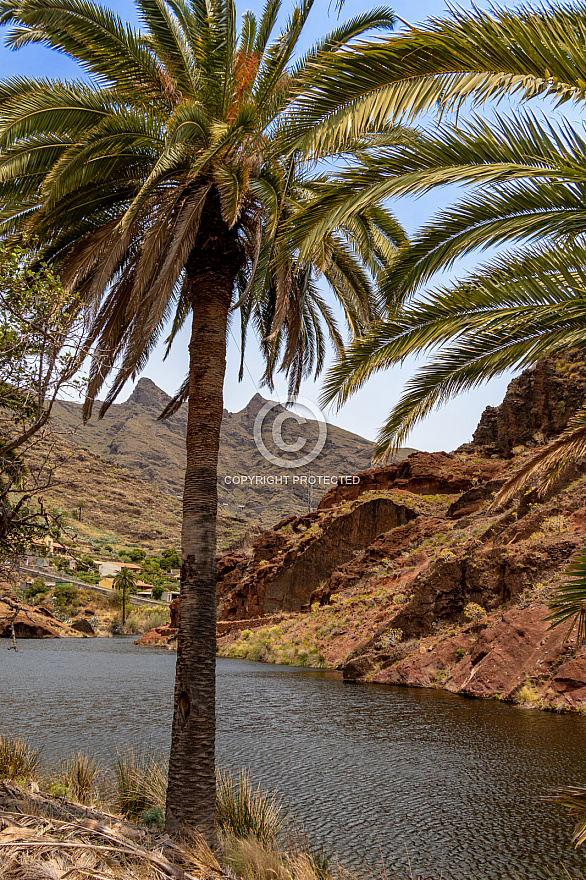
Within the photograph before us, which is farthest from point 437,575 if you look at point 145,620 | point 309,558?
point 145,620

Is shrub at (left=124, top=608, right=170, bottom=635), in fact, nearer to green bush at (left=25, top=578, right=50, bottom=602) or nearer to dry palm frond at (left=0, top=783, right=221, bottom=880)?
green bush at (left=25, top=578, right=50, bottom=602)

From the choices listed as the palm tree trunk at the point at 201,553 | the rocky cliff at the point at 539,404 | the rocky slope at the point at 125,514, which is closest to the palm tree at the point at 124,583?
the rocky slope at the point at 125,514

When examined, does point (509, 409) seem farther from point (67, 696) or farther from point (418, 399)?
point (418, 399)

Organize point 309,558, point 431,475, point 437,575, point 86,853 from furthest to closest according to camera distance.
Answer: point 431,475 → point 309,558 → point 437,575 → point 86,853

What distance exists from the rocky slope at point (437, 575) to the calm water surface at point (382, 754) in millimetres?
2086

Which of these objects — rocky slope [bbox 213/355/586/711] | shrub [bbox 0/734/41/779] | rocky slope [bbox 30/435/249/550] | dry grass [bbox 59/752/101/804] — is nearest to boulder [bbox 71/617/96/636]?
rocky slope [bbox 213/355/586/711]

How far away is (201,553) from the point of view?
7.42m

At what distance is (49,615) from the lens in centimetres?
6719

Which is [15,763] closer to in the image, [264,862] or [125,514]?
[264,862]

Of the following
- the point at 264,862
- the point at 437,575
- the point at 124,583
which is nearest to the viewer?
the point at 264,862

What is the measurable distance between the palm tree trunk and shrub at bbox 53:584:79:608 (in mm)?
76949

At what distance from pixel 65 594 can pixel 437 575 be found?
208ft

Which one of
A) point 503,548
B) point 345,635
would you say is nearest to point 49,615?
point 345,635

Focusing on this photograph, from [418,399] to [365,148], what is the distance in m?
3.30
